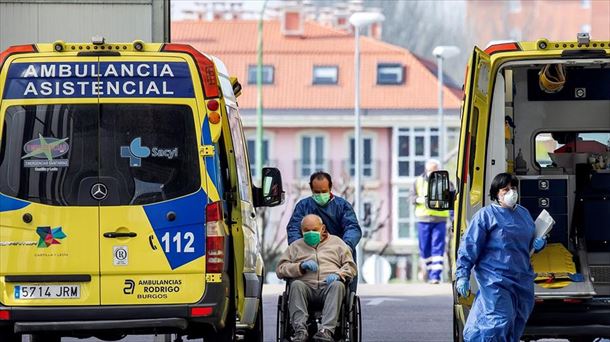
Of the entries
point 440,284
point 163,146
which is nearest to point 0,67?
point 163,146

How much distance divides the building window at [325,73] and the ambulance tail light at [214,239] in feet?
283

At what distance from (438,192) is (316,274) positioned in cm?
111

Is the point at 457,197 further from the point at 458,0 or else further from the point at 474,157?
the point at 458,0

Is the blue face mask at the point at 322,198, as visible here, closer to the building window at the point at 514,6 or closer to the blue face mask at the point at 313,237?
the blue face mask at the point at 313,237

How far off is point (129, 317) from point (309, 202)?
9.83 feet

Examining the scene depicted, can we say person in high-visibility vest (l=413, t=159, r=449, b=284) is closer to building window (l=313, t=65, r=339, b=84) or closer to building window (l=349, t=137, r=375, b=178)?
building window (l=349, t=137, r=375, b=178)

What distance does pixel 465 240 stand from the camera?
41.0 feet

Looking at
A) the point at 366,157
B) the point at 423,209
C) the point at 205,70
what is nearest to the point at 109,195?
the point at 205,70

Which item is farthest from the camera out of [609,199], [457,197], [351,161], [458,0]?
[351,161]

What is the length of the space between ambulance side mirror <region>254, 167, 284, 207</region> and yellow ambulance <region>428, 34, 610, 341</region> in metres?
1.14

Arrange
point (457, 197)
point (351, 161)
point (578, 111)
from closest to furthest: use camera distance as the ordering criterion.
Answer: point (457, 197) < point (578, 111) < point (351, 161)

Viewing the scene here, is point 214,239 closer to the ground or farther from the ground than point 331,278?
farther from the ground

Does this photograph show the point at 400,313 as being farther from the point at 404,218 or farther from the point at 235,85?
the point at 404,218

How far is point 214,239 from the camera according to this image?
12.4 meters
